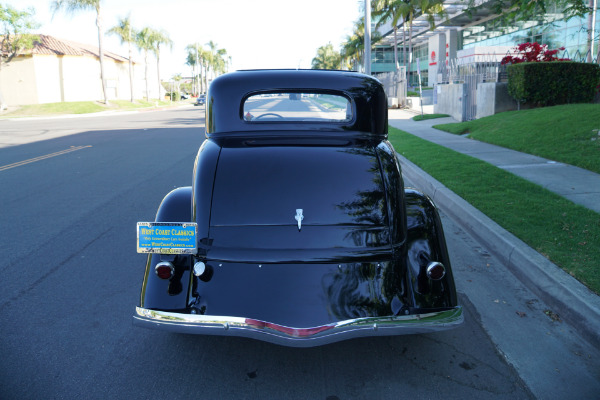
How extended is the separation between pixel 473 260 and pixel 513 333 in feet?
5.09

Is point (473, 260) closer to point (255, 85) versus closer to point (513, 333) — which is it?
point (513, 333)

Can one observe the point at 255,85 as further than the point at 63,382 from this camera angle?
Yes

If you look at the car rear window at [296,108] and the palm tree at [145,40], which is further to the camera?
the palm tree at [145,40]

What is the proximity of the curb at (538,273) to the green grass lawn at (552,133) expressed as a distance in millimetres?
3907

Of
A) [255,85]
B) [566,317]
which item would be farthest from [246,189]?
[566,317]

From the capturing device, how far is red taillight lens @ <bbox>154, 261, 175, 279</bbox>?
10.7 feet

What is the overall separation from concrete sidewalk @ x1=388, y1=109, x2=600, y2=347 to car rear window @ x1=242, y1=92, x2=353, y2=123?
2.15 m

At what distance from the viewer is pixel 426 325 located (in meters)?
3.07

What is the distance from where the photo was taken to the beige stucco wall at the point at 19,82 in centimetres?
Answer: 4931

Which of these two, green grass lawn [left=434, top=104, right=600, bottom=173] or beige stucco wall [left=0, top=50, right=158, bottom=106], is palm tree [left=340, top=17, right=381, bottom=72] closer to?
beige stucco wall [left=0, top=50, right=158, bottom=106]

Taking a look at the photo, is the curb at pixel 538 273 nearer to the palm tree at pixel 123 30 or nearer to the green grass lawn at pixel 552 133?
the green grass lawn at pixel 552 133

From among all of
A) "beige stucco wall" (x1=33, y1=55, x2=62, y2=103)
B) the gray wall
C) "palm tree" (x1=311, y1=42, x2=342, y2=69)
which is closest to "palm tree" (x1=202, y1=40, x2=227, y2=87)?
"palm tree" (x1=311, y1=42, x2=342, y2=69)

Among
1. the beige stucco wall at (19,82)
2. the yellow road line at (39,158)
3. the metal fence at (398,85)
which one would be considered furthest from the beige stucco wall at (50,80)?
the yellow road line at (39,158)

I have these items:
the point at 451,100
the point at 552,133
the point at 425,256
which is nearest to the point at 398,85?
the point at 451,100
